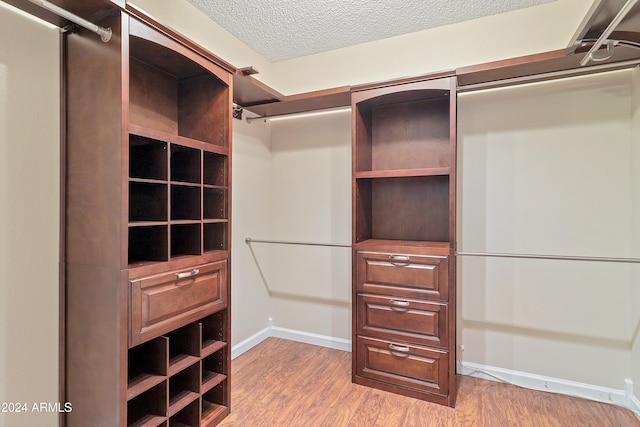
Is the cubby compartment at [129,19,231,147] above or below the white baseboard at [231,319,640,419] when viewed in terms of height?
above

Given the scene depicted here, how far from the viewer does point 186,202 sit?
192 centimetres

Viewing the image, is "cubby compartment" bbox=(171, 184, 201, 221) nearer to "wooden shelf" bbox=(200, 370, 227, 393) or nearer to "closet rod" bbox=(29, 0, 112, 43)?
"closet rod" bbox=(29, 0, 112, 43)

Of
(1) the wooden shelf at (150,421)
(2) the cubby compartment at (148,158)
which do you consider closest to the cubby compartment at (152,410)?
(1) the wooden shelf at (150,421)

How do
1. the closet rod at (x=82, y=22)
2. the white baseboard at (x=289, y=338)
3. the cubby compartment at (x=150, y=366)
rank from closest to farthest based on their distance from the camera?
the closet rod at (x=82, y=22), the cubby compartment at (x=150, y=366), the white baseboard at (x=289, y=338)

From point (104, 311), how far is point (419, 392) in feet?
6.49

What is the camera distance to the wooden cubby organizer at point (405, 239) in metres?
2.15

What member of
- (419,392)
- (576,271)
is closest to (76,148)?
(419,392)

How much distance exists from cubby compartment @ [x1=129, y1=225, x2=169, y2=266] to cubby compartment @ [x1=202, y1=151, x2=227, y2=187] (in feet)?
1.56

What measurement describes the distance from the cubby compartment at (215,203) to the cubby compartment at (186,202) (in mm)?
118

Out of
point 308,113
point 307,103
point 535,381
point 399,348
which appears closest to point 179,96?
point 307,103

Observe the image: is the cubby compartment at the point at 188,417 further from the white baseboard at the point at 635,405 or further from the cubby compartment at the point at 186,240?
the white baseboard at the point at 635,405

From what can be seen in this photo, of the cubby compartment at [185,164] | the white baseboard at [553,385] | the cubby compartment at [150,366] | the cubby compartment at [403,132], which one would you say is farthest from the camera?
the cubby compartment at [403,132]

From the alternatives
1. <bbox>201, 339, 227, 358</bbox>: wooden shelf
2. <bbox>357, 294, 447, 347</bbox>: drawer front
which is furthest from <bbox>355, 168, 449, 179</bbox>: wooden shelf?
<bbox>201, 339, 227, 358</bbox>: wooden shelf

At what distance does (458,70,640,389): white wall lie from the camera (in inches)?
84.0
